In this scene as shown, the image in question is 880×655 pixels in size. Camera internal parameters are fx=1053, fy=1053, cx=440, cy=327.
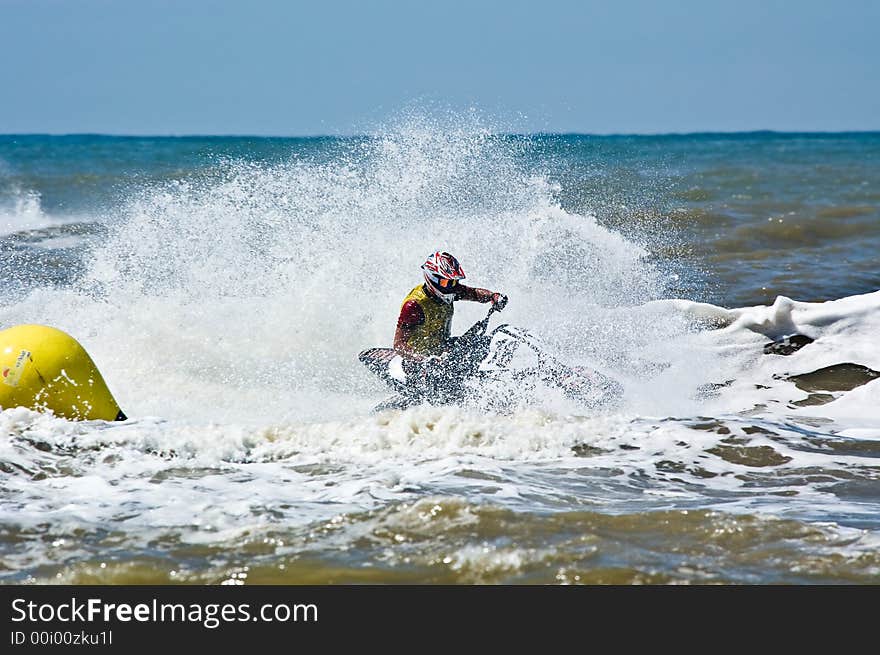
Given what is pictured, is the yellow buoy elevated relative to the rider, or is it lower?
lower

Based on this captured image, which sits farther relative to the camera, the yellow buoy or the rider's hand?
the rider's hand

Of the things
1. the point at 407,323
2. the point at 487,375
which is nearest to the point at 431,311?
the point at 407,323

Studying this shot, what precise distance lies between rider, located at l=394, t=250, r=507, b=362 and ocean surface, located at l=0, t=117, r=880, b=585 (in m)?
0.81

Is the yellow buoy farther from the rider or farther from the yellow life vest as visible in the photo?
the yellow life vest

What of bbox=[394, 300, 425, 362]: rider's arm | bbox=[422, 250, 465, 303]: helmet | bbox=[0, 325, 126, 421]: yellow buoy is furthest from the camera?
bbox=[422, 250, 465, 303]: helmet

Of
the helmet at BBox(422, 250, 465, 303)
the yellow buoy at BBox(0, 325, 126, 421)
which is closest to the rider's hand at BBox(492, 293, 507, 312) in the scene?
the helmet at BBox(422, 250, 465, 303)

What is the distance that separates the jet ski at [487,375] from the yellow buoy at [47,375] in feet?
8.33

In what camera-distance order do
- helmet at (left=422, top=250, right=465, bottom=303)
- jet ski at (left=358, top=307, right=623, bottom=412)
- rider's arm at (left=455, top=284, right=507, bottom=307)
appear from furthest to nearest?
rider's arm at (left=455, top=284, right=507, bottom=307), helmet at (left=422, top=250, right=465, bottom=303), jet ski at (left=358, top=307, right=623, bottom=412)

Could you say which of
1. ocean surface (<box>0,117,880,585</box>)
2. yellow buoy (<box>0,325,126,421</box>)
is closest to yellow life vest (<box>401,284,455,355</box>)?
ocean surface (<box>0,117,880,585</box>)

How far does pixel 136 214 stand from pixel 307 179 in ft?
9.53

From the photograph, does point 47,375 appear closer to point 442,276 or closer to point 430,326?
point 430,326

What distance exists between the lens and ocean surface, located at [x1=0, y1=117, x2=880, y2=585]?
6.15 metres
